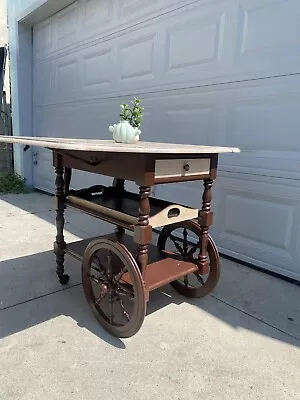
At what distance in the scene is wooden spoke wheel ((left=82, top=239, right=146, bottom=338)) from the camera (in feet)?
4.78

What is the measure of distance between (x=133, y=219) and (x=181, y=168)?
345 mm

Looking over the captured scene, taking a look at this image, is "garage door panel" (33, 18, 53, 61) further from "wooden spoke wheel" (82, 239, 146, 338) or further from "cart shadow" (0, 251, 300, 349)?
"wooden spoke wheel" (82, 239, 146, 338)

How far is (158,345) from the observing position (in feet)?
5.03

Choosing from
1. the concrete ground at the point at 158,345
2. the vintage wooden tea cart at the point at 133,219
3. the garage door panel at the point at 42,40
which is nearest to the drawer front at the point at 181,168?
the vintage wooden tea cart at the point at 133,219

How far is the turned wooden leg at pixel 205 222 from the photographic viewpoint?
5.72 ft

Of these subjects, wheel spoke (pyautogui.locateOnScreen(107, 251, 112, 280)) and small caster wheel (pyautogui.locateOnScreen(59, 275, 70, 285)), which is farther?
small caster wheel (pyautogui.locateOnScreen(59, 275, 70, 285))

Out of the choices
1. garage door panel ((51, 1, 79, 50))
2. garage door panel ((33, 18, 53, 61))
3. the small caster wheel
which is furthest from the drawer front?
garage door panel ((33, 18, 53, 61))

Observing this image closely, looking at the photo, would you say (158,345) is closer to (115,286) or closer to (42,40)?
(115,286)

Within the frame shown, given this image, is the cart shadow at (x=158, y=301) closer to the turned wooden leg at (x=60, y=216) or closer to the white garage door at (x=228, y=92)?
the turned wooden leg at (x=60, y=216)

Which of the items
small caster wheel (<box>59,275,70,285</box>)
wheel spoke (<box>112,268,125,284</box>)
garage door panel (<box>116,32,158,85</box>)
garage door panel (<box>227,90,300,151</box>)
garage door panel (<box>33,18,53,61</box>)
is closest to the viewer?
wheel spoke (<box>112,268,125,284</box>)

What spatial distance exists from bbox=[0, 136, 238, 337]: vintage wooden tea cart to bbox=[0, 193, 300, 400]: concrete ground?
123 mm

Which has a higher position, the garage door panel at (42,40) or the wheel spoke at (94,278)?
the garage door panel at (42,40)

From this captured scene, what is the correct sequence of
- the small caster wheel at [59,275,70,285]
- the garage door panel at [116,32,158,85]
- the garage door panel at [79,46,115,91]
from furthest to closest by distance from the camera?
the garage door panel at [79,46,115,91], the garage door panel at [116,32,158,85], the small caster wheel at [59,275,70,285]

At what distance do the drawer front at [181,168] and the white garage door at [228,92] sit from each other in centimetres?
87
